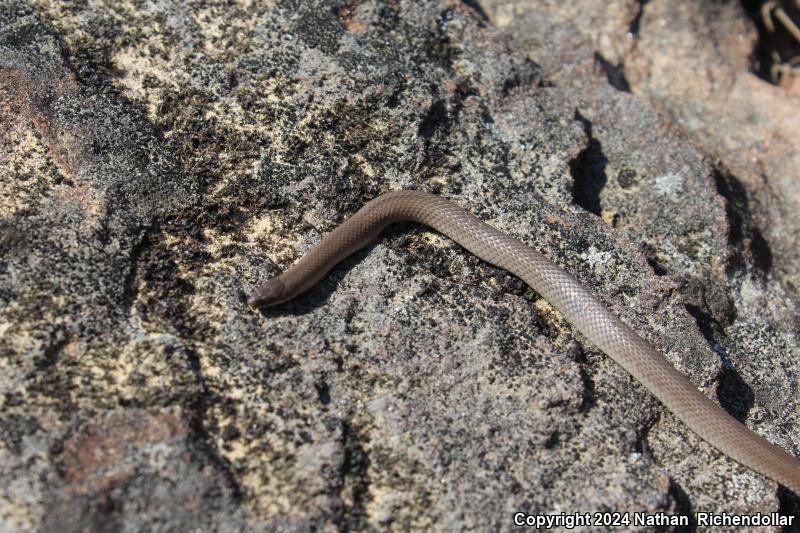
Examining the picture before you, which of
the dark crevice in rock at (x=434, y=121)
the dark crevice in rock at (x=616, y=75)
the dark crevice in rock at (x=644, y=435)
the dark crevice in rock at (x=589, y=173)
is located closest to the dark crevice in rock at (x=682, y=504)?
the dark crevice in rock at (x=644, y=435)

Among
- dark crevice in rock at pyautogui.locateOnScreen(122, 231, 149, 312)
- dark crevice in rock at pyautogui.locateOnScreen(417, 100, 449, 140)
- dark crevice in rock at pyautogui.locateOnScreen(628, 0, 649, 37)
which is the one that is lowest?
dark crevice in rock at pyautogui.locateOnScreen(122, 231, 149, 312)

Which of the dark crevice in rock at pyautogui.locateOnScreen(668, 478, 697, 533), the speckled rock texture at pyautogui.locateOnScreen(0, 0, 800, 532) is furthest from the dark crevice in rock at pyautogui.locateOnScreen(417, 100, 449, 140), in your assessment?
the dark crevice in rock at pyautogui.locateOnScreen(668, 478, 697, 533)

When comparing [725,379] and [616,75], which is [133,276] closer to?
[725,379]

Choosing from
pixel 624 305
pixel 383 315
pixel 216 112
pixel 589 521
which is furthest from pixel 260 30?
pixel 589 521

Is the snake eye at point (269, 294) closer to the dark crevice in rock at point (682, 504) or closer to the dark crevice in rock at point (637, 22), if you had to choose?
the dark crevice in rock at point (682, 504)

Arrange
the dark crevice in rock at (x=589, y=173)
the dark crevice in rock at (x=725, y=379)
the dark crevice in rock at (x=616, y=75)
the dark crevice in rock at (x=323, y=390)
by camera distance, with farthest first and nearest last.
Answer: the dark crevice in rock at (x=616, y=75), the dark crevice in rock at (x=589, y=173), the dark crevice in rock at (x=725, y=379), the dark crevice in rock at (x=323, y=390)

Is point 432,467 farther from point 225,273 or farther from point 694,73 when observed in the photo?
point 694,73

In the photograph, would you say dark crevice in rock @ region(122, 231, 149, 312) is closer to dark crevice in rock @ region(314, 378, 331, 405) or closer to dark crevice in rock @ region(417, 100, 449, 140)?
dark crevice in rock @ region(314, 378, 331, 405)
